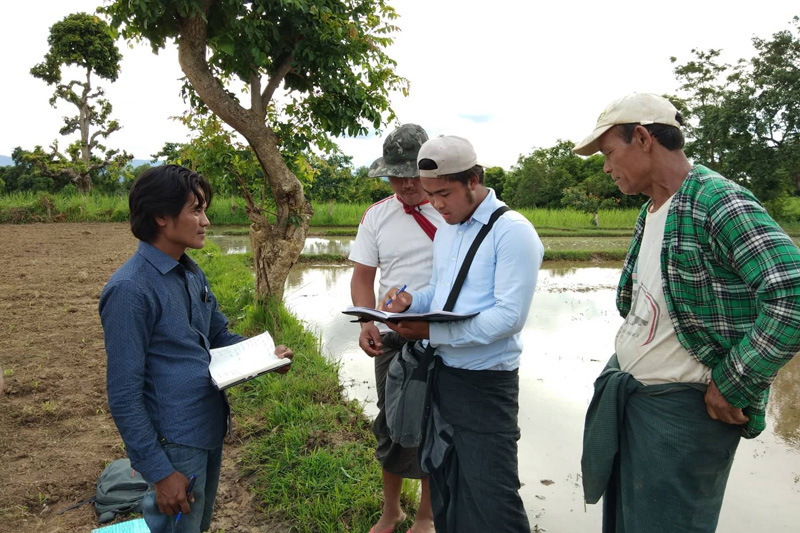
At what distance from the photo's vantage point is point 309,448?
318 centimetres

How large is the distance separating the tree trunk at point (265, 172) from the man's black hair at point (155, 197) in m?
3.57

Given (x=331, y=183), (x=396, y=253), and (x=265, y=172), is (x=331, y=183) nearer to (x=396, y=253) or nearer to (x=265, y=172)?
(x=265, y=172)

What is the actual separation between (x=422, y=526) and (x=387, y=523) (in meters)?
0.16

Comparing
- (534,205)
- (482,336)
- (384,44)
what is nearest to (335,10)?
(384,44)

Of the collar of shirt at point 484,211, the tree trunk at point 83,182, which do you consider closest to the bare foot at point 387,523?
the collar of shirt at point 484,211

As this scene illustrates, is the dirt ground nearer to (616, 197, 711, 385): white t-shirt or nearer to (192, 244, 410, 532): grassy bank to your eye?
(192, 244, 410, 532): grassy bank

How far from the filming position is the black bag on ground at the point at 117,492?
8.55ft

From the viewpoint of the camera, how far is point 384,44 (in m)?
5.33

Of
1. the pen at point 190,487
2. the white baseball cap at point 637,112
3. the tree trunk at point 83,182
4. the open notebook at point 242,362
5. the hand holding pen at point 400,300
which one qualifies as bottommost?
the pen at point 190,487

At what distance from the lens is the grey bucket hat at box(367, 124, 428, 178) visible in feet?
7.65

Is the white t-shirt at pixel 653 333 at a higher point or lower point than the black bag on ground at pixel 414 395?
higher

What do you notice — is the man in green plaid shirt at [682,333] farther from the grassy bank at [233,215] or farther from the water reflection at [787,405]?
the grassy bank at [233,215]

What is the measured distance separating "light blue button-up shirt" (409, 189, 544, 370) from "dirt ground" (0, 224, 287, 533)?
139 cm

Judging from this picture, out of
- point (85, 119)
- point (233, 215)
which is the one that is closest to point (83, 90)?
point (85, 119)
